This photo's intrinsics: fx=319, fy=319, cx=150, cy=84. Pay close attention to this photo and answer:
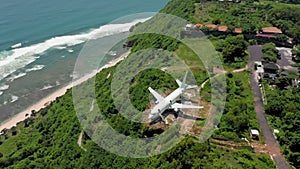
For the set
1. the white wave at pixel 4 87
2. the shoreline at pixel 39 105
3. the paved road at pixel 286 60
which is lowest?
the shoreline at pixel 39 105

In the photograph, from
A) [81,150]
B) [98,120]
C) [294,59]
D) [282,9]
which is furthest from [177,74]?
[282,9]

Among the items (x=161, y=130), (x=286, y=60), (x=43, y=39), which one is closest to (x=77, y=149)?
(x=161, y=130)

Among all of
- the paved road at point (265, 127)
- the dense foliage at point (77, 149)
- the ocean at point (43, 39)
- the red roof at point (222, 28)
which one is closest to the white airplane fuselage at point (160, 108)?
the dense foliage at point (77, 149)

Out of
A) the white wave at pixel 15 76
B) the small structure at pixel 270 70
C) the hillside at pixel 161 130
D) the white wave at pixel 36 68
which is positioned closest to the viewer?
the hillside at pixel 161 130

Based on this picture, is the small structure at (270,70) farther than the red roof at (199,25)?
No

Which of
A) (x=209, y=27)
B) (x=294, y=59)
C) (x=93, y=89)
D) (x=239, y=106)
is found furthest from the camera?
(x=209, y=27)

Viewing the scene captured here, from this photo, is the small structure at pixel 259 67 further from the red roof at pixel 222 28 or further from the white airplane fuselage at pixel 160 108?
the white airplane fuselage at pixel 160 108

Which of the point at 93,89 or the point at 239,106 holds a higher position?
the point at 239,106

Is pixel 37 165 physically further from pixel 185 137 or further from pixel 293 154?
pixel 293 154

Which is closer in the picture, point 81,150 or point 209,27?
point 81,150
